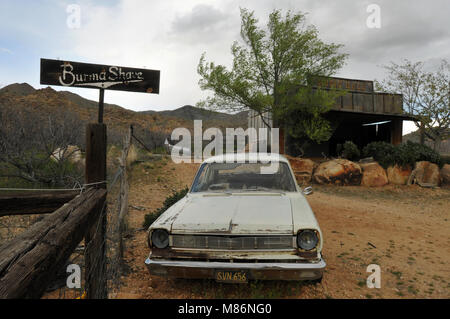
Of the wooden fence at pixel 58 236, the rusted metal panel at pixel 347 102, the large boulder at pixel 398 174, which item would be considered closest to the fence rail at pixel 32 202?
the wooden fence at pixel 58 236

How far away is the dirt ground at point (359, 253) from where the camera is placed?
3090mm

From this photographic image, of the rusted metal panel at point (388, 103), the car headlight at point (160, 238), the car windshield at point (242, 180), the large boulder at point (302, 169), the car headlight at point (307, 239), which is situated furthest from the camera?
the rusted metal panel at point (388, 103)

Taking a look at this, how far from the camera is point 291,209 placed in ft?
10.2

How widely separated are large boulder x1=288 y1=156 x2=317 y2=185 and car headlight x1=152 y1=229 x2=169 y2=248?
1022 cm

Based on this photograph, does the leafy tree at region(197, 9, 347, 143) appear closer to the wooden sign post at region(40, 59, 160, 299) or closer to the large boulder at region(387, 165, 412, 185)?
the large boulder at region(387, 165, 412, 185)

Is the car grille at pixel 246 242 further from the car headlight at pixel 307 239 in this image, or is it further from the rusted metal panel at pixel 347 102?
the rusted metal panel at pixel 347 102

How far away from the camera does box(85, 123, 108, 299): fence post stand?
7.65 ft

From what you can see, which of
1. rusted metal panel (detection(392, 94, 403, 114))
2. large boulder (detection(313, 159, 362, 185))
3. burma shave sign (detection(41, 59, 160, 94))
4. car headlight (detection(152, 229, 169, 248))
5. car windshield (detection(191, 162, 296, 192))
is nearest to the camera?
car headlight (detection(152, 229, 169, 248))

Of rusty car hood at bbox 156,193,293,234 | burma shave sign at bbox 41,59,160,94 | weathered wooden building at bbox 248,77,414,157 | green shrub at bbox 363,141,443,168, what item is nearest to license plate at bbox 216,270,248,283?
rusty car hood at bbox 156,193,293,234

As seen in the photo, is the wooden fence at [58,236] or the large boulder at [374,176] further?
the large boulder at [374,176]

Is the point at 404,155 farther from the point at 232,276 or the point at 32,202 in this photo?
the point at 32,202

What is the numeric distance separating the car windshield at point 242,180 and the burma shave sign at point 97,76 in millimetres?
1443

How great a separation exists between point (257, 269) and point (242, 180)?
1.74 metres
